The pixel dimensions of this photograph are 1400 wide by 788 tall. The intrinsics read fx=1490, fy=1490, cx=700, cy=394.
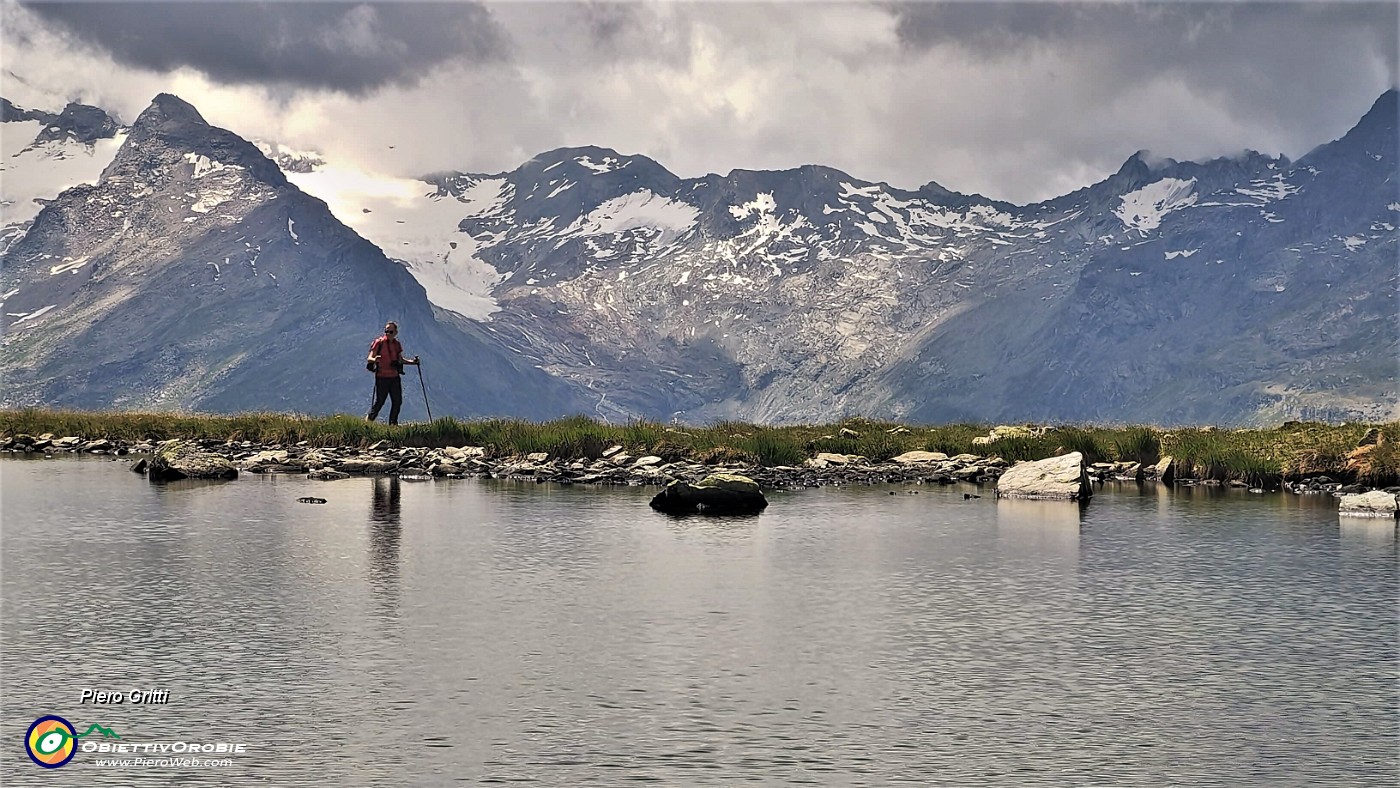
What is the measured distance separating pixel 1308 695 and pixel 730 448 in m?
36.9

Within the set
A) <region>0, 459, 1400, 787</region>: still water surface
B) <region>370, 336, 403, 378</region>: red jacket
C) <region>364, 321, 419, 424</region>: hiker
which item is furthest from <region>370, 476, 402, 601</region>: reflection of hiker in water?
<region>370, 336, 403, 378</region>: red jacket

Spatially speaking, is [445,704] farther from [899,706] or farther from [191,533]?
[191,533]

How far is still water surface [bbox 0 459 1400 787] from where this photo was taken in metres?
16.4

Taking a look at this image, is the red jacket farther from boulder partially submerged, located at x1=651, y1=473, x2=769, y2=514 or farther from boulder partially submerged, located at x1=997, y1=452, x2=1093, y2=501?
boulder partially submerged, located at x1=997, y1=452, x2=1093, y2=501

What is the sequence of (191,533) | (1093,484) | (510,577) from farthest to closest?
(1093,484), (191,533), (510,577)

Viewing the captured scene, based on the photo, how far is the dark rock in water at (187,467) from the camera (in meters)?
49.6

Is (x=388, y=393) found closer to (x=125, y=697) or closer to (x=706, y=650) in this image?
(x=706, y=650)

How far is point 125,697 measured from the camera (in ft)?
60.2

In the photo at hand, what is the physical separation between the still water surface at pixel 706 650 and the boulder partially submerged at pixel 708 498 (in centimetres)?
448

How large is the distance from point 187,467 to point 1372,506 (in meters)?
36.9

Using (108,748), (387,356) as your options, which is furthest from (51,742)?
(387,356)

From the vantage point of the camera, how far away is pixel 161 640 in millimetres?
21422

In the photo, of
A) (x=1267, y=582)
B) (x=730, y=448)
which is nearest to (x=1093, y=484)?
(x=730, y=448)

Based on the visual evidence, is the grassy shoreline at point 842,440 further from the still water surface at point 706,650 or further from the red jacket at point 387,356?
the still water surface at point 706,650
